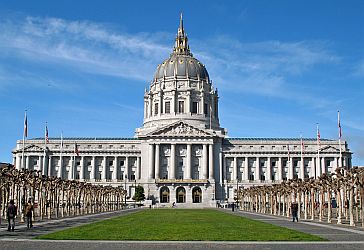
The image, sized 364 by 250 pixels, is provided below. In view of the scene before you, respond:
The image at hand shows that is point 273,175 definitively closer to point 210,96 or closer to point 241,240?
point 210,96

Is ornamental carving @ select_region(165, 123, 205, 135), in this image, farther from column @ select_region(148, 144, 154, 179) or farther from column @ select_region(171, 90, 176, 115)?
column @ select_region(171, 90, 176, 115)

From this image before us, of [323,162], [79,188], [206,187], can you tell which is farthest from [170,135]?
[79,188]

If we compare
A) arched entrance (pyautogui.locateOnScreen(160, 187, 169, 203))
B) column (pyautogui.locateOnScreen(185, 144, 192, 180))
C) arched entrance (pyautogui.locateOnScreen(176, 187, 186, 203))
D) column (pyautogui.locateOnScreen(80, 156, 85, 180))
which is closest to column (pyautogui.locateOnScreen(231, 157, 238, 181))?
column (pyautogui.locateOnScreen(185, 144, 192, 180))

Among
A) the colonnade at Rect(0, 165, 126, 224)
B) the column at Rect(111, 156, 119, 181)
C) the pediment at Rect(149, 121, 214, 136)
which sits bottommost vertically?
the colonnade at Rect(0, 165, 126, 224)

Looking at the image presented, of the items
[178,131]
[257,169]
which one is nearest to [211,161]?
→ [178,131]

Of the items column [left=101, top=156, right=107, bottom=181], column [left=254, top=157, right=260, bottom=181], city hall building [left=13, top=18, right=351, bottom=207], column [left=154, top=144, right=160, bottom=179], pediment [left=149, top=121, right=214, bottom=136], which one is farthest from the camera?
column [left=101, top=156, right=107, bottom=181]

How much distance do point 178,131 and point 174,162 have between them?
30.3 ft

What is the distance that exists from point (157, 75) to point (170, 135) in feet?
126

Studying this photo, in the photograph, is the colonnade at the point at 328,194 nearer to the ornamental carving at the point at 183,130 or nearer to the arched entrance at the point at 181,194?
the arched entrance at the point at 181,194

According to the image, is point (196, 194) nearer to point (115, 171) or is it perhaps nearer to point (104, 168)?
point (115, 171)

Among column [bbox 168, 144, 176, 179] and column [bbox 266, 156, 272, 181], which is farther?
column [bbox 266, 156, 272, 181]

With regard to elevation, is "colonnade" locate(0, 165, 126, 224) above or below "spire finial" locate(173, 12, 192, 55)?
below

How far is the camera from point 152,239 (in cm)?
2959

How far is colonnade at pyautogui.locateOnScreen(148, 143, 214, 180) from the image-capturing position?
15050 centimetres
